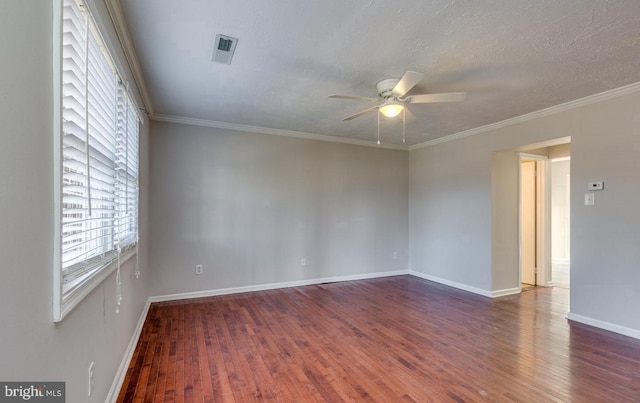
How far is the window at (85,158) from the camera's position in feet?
3.73

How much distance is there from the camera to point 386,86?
2.72 m

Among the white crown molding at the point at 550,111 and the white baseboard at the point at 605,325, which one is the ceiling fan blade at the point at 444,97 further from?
the white baseboard at the point at 605,325

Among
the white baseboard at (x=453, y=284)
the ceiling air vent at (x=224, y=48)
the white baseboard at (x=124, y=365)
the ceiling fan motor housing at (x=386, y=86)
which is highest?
the ceiling air vent at (x=224, y=48)

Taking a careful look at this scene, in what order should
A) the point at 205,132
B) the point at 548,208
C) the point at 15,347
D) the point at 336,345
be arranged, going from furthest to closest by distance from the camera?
the point at 548,208
the point at 205,132
the point at 336,345
the point at 15,347

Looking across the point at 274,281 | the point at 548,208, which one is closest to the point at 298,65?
the point at 274,281

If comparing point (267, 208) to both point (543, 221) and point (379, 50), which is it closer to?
point (379, 50)

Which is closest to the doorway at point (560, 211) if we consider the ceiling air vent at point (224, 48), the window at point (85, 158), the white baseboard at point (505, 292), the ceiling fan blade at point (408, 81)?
the white baseboard at point (505, 292)

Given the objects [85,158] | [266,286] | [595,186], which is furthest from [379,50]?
[266,286]

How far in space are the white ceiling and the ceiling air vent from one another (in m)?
0.05

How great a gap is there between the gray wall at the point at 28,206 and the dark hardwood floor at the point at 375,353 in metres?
1.20

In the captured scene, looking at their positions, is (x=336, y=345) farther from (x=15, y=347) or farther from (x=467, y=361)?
(x=15, y=347)

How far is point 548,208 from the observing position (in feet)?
16.0

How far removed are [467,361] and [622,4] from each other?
8.48 feet

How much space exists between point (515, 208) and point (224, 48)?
442 cm
